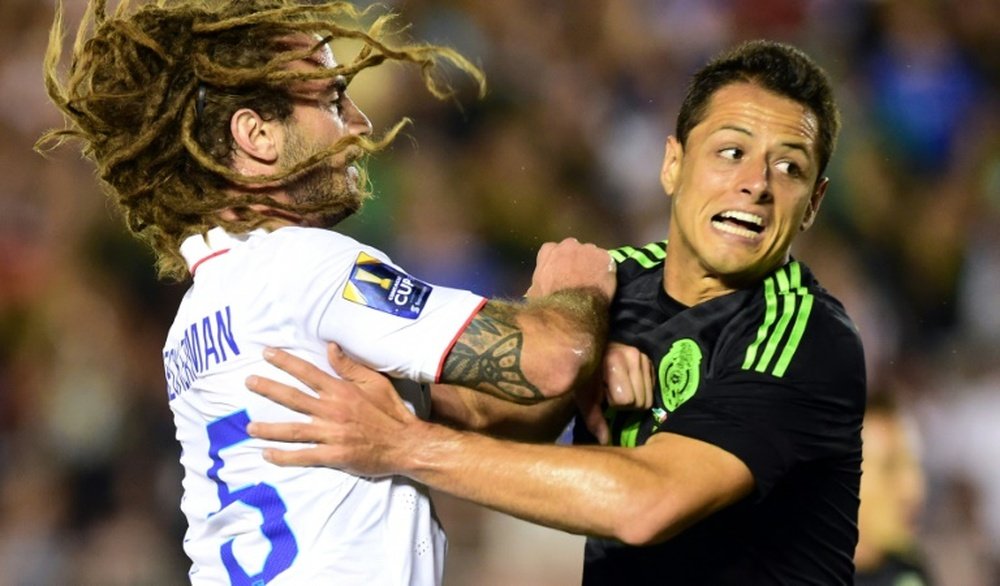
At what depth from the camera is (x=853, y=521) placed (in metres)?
3.38

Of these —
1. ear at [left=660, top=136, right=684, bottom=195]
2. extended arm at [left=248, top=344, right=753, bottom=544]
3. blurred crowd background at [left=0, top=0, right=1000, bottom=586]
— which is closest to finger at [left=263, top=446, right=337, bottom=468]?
extended arm at [left=248, top=344, right=753, bottom=544]

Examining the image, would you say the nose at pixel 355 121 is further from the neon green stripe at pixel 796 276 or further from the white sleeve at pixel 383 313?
the neon green stripe at pixel 796 276

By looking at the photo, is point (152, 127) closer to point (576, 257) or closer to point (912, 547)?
point (576, 257)

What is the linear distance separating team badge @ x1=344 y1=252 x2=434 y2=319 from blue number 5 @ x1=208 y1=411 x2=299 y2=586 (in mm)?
442

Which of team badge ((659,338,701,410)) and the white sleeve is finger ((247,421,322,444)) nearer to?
the white sleeve

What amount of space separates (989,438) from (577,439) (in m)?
3.46

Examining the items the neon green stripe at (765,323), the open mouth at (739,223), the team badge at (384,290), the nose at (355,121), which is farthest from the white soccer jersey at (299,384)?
the open mouth at (739,223)

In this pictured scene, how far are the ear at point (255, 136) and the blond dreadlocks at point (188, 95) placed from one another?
0.02m

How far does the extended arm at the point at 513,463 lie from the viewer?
2.94m

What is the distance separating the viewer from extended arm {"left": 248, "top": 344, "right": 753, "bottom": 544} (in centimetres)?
294

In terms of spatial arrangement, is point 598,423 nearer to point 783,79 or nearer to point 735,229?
point 735,229

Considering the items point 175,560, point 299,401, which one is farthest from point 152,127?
point 175,560

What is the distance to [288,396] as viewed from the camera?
120 inches

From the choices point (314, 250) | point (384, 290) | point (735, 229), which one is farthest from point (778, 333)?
point (314, 250)
